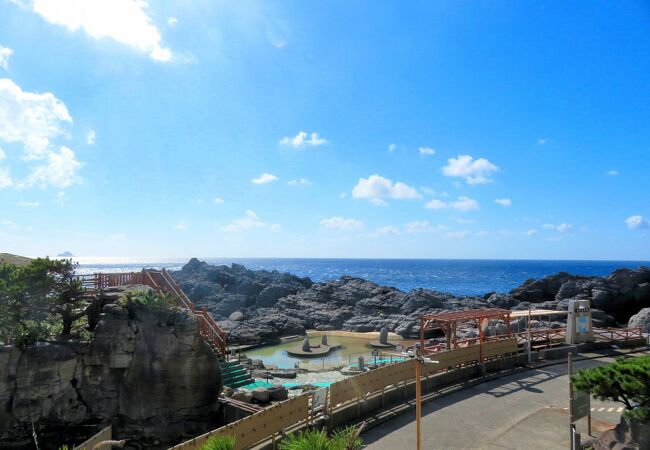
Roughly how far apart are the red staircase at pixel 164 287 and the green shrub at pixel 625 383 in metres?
16.7

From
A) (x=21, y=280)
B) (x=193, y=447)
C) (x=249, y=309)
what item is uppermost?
(x=21, y=280)

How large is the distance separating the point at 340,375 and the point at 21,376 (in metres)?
17.2

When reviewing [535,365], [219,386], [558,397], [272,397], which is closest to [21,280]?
[219,386]

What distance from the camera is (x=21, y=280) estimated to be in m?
17.2

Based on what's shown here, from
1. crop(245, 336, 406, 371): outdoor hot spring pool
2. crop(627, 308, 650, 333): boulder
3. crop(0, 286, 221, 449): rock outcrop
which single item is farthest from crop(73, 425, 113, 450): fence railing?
crop(627, 308, 650, 333): boulder

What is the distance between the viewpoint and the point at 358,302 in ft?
215

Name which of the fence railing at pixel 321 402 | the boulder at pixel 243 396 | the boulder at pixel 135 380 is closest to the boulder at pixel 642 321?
the fence railing at pixel 321 402

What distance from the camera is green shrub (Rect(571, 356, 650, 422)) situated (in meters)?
9.08

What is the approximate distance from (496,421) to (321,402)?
5.80 metres

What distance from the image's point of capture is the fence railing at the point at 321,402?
35.4 ft

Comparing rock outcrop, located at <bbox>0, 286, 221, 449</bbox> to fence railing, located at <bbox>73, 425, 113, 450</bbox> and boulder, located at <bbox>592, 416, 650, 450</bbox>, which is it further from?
boulder, located at <bbox>592, 416, 650, 450</bbox>

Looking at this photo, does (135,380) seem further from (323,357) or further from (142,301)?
(323,357)

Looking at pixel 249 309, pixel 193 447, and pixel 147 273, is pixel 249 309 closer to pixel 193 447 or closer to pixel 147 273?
pixel 147 273

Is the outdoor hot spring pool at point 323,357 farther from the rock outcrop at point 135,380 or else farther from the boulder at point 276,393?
the rock outcrop at point 135,380
